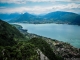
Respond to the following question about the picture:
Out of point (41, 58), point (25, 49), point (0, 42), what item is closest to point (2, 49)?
point (25, 49)

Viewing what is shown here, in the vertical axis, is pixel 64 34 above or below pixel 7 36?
below

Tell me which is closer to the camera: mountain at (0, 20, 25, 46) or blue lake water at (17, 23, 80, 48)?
mountain at (0, 20, 25, 46)

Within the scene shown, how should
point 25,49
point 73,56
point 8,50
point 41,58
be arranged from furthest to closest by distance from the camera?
point 73,56
point 41,58
point 25,49
point 8,50

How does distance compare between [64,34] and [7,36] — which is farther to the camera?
[64,34]

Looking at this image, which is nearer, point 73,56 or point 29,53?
point 29,53

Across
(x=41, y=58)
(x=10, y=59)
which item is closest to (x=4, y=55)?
(x=10, y=59)

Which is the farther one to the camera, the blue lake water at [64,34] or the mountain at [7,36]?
the blue lake water at [64,34]

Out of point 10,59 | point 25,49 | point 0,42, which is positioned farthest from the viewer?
point 0,42

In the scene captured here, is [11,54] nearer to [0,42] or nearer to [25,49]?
[25,49]

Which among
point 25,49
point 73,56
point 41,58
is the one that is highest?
point 25,49

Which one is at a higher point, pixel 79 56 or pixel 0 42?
pixel 0 42
